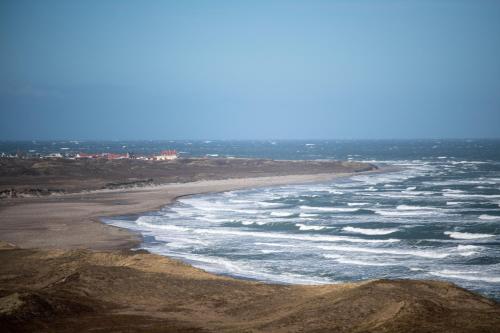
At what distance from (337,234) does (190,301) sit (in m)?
20.9

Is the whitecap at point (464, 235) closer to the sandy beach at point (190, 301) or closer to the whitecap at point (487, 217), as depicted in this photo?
the whitecap at point (487, 217)

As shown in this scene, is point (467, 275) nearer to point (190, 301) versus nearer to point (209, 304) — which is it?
point (209, 304)

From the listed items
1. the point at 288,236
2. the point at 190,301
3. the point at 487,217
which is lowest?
the point at 288,236

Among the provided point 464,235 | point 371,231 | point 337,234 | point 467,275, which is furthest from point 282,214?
point 467,275

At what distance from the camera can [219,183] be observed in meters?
85.1

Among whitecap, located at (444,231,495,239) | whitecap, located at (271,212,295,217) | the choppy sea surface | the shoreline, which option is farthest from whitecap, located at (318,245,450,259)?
whitecap, located at (271,212,295,217)

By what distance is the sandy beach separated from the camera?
15531 millimetres

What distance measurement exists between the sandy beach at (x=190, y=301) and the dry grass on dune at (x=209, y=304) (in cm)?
3

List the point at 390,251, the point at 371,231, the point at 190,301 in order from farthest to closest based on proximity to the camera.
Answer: the point at 371,231, the point at 390,251, the point at 190,301

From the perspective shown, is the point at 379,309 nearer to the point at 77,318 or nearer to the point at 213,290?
the point at 213,290

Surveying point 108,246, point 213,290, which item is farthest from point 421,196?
point 213,290

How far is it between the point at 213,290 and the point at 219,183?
212ft

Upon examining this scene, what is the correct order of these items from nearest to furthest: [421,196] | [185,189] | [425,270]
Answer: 1. [425,270]
2. [421,196]
3. [185,189]

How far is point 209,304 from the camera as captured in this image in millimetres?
19156
